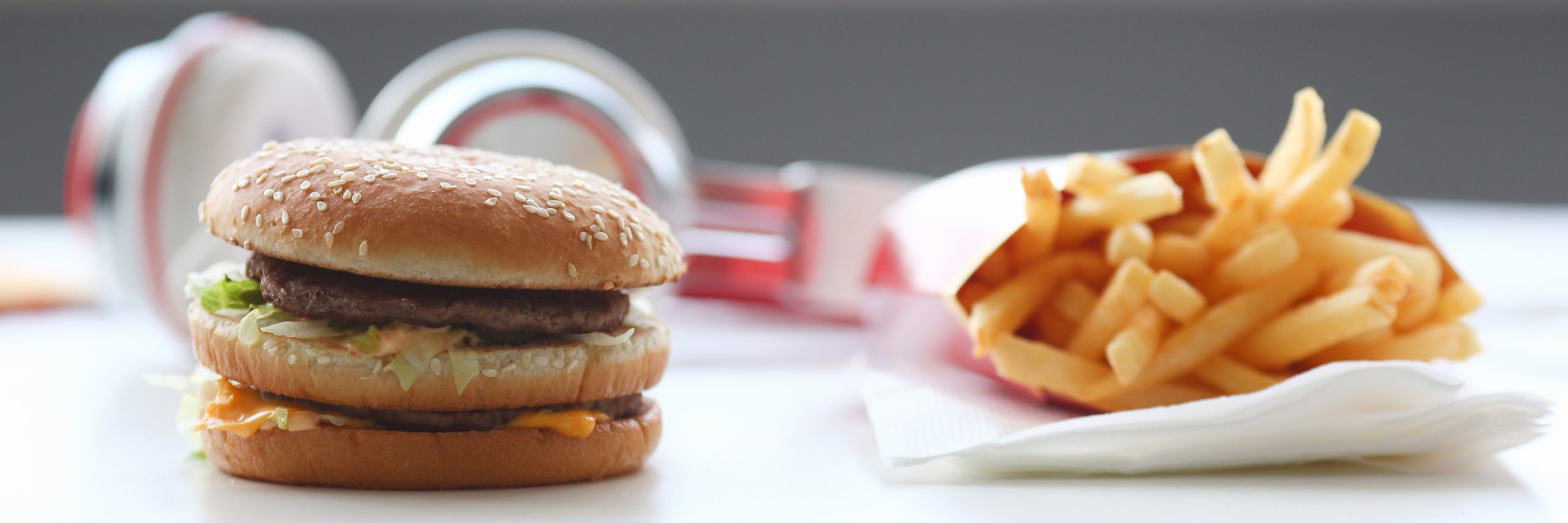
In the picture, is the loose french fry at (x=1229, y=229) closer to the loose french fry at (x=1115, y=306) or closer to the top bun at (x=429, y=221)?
the loose french fry at (x=1115, y=306)

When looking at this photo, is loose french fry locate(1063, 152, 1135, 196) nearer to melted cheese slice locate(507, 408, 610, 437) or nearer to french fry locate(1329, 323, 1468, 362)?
french fry locate(1329, 323, 1468, 362)

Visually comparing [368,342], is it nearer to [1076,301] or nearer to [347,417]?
[347,417]

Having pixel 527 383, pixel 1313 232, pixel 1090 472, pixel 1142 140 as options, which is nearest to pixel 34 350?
pixel 527 383

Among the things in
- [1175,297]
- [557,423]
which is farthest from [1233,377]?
[557,423]

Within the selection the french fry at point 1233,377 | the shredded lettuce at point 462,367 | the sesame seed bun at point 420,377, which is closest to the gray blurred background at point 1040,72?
the french fry at point 1233,377

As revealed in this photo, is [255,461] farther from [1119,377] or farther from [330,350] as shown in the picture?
[1119,377]
